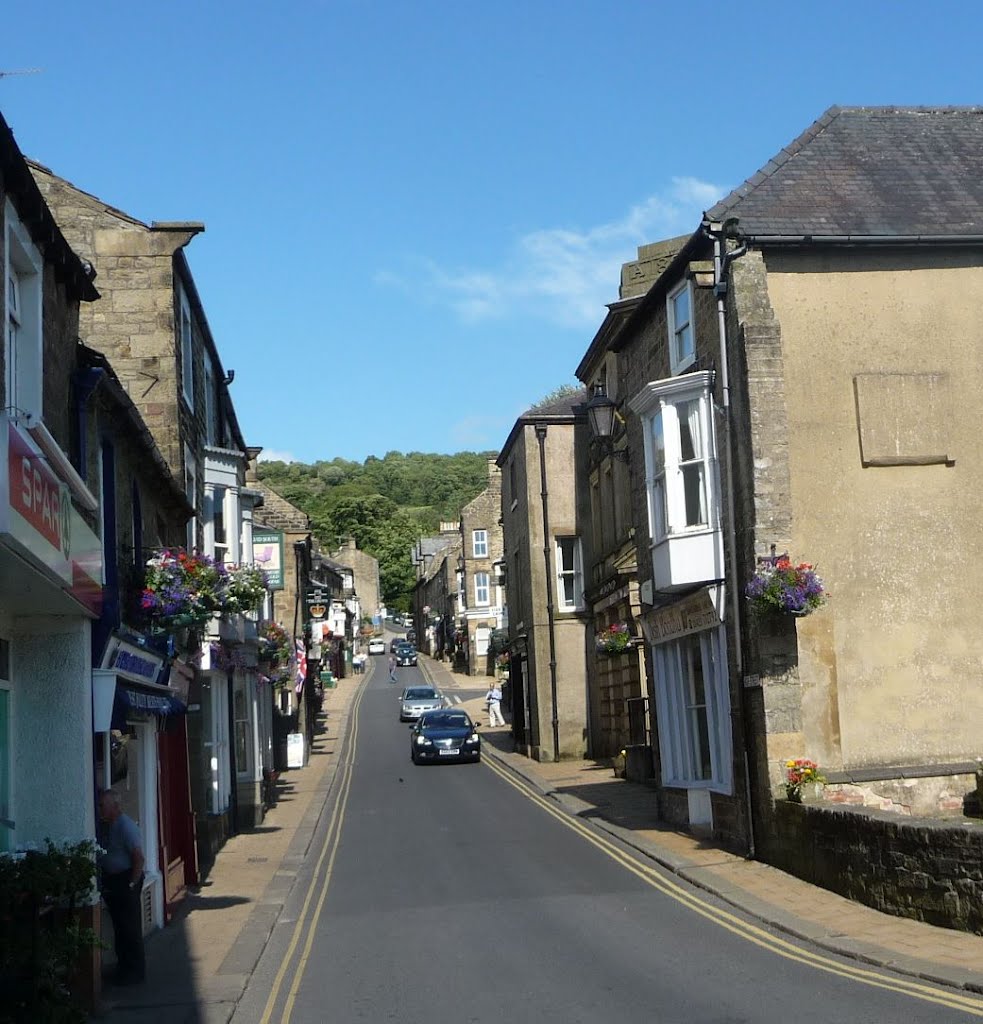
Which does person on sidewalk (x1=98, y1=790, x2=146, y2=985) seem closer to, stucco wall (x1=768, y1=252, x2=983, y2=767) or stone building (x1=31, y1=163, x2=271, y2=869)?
stone building (x1=31, y1=163, x2=271, y2=869)

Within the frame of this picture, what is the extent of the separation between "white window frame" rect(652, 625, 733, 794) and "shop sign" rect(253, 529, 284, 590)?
967 centimetres

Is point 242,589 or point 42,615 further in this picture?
point 242,589

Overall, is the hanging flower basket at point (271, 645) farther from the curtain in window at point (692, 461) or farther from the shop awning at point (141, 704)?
the curtain in window at point (692, 461)

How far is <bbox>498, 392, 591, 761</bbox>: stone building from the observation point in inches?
1353

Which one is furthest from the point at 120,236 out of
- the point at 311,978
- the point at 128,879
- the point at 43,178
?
the point at 311,978

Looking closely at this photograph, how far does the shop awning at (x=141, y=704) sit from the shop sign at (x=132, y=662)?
0.45ft

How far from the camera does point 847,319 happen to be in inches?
674

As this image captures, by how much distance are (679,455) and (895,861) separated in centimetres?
770

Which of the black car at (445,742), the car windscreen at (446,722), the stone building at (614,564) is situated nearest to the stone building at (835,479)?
the stone building at (614,564)

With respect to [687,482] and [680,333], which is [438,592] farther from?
[687,482]

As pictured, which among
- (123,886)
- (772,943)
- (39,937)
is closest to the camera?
(39,937)

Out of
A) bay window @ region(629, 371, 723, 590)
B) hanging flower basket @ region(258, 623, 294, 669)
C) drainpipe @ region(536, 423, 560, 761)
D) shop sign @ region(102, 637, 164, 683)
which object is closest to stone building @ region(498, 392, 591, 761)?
drainpipe @ region(536, 423, 560, 761)

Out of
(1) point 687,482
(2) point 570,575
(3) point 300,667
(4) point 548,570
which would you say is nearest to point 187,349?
(1) point 687,482

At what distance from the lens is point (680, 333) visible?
64.5ft
